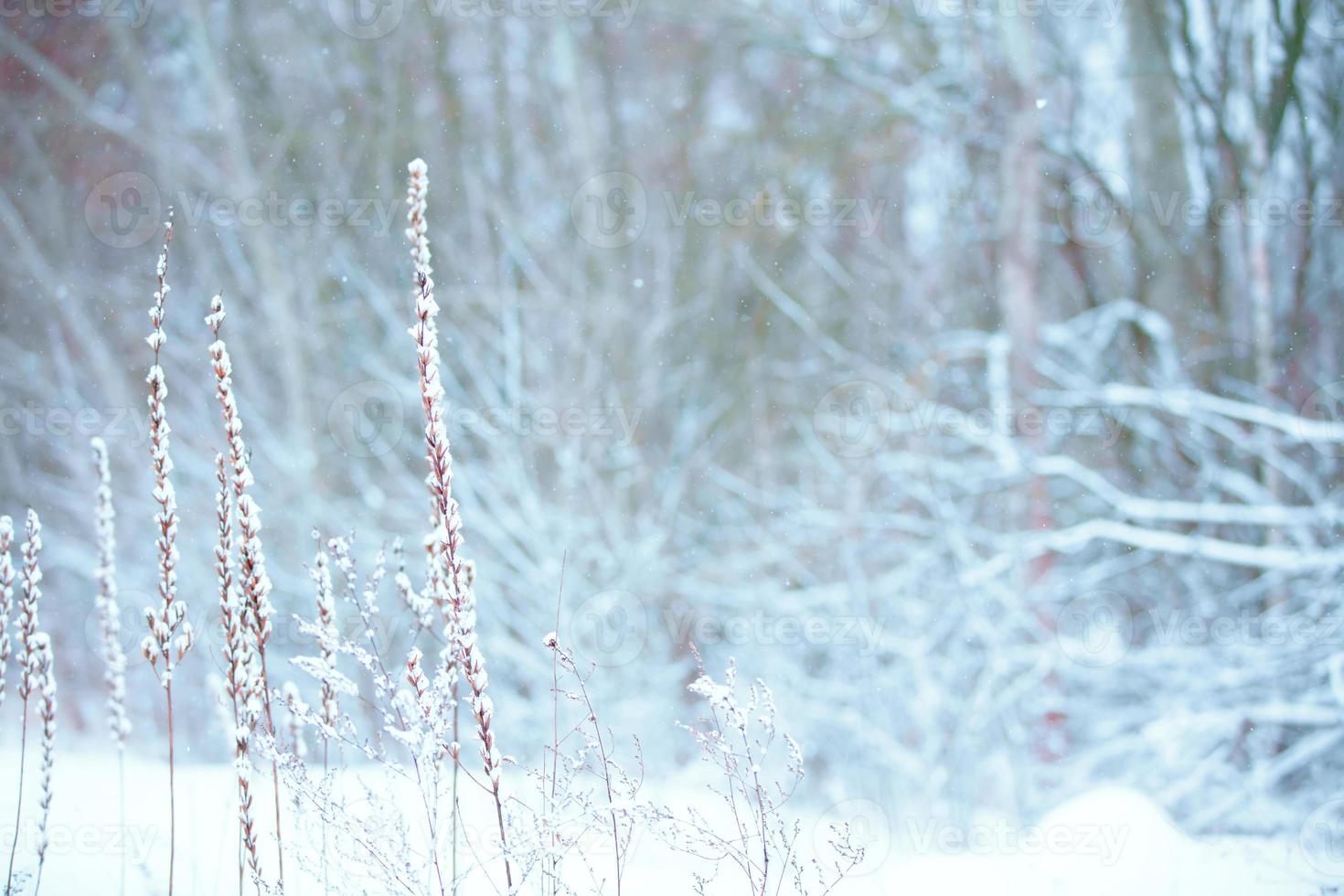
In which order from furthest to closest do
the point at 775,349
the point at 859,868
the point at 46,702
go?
the point at 775,349
the point at 859,868
the point at 46,702

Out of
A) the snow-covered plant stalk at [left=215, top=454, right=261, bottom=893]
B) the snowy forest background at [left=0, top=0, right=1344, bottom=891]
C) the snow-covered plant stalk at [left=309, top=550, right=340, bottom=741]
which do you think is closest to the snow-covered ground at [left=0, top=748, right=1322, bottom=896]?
the snow-covered plant stalk at [left=309, top=550, right=340, bottom=741]

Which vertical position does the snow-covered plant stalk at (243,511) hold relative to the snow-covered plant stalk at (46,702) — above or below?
above

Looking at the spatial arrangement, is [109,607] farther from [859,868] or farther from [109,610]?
[859,868]

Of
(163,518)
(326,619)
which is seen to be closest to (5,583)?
(163,518)

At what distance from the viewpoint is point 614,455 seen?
6.00 meters

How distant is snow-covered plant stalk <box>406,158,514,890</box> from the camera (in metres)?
1.19

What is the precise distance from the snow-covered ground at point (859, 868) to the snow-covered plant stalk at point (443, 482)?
77 centimetres

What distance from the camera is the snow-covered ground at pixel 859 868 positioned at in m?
1.96

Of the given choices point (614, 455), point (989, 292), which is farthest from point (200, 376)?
point (989, 292)

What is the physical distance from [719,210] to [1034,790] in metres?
4.68

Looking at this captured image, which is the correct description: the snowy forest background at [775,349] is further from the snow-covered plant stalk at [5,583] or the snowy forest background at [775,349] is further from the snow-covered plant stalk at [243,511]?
the snow-covered plant stalk at [243,511]

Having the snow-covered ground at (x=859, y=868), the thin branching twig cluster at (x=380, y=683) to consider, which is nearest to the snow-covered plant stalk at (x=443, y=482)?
the thin branching twig cluster at (x=380, y=683)

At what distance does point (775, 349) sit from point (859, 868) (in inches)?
191

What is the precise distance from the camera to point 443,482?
1219mm
